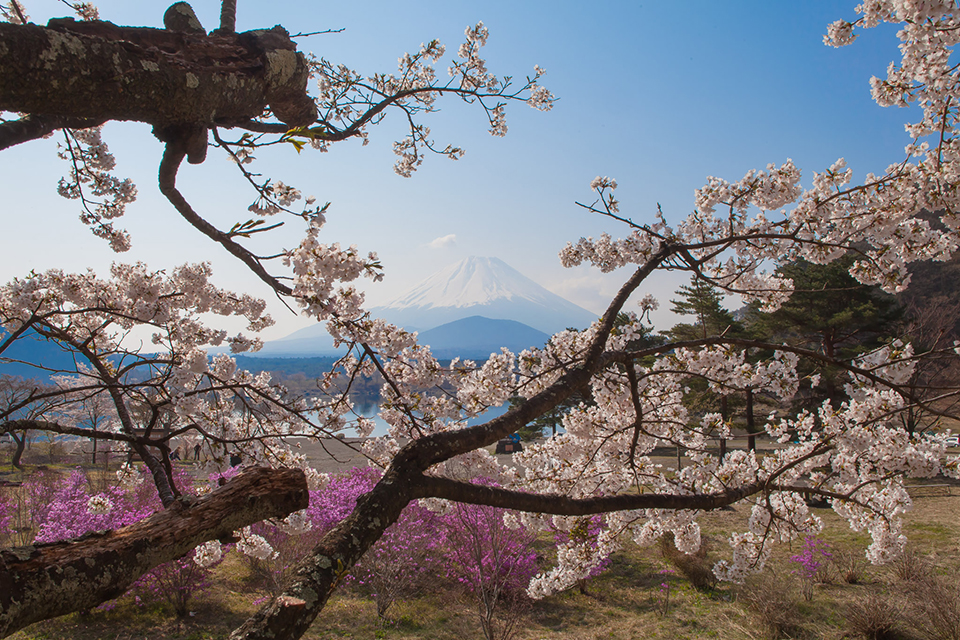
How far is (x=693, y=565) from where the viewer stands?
9281mm

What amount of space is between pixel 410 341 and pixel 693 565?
8.79 m

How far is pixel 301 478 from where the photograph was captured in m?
1.62

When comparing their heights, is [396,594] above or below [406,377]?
below

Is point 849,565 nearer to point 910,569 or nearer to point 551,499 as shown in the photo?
point 910,569

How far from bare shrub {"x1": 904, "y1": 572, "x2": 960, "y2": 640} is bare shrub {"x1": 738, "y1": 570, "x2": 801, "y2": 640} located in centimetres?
143

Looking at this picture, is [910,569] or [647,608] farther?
[647,608]

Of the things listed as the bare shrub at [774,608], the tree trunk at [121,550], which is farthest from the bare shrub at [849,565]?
the tree trunk at [121,550]

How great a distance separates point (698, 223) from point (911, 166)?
1390 mm

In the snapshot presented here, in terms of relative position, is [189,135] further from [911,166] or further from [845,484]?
[845,484]

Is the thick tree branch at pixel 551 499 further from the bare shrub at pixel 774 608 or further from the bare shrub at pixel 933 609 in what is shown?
the bare shrub at pixel 933 609

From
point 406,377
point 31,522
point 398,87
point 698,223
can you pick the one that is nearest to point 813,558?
point 698,223

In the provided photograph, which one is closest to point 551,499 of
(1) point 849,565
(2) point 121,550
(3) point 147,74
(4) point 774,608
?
(2) point 121,550

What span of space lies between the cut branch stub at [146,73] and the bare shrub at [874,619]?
934 cm

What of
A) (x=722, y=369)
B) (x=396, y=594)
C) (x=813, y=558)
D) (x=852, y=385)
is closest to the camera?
(x=852, y=385)
